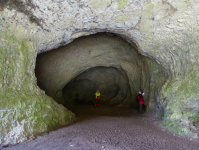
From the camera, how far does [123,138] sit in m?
3.99

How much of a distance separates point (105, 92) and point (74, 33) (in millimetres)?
8799

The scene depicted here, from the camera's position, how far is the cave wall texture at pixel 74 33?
13.5 ft

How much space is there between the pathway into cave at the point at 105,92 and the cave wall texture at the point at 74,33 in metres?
0.56

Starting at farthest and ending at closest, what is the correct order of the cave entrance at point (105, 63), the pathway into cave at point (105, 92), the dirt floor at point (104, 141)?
1. the cave entrance at point (105, 63)
2. the pathway into cave at point (105, 92)
3. the dirt floor at point (104, 141)

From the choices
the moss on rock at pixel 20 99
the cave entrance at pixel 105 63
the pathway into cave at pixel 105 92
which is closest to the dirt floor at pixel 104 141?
the pathway into cave at pixel 105 92

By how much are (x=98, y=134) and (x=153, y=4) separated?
12.3ft

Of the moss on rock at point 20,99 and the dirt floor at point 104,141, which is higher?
the moss on rock at point 20,99

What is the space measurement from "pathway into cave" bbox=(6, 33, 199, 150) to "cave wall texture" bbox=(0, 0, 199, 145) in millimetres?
564

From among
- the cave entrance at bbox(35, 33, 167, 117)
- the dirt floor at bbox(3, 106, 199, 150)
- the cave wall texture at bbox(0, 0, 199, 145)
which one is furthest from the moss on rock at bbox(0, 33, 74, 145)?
the cave entrance at bbox(35, 33, 167, 117)

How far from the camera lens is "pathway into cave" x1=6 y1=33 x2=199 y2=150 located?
3.75 metres

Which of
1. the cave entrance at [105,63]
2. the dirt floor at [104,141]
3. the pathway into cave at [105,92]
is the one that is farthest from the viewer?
the cave entrance at [105,63]

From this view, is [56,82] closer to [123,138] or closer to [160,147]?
[123,138]

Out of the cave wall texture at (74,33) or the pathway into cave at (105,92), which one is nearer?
the pathway into cave at (105,92)

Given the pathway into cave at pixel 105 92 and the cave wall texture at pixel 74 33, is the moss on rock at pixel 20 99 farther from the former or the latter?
the pathway into cave at pixel 105 92
